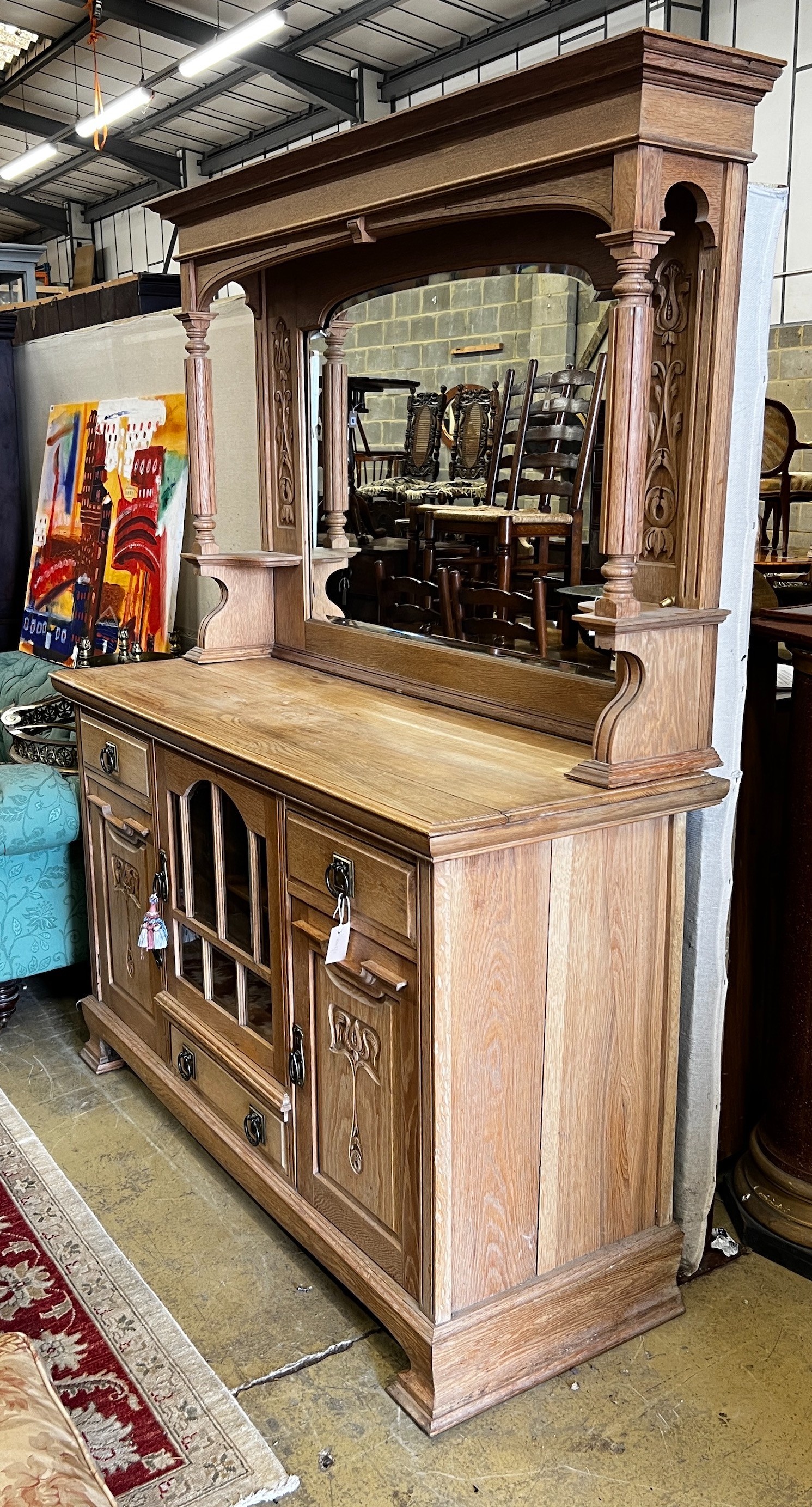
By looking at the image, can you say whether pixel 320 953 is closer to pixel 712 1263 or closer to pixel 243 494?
pixel 712 1263

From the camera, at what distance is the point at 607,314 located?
1.94 metres

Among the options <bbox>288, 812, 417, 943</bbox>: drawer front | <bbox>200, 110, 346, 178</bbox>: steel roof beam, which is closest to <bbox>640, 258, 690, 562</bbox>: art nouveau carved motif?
<bbox>288, 812, 417, 943</bbox>: drawer front

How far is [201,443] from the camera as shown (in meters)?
3.02

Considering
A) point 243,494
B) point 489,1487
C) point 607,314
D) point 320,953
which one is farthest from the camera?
point 243,494

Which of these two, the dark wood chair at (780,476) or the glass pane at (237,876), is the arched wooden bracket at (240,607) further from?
the dark wood chair at (780,476)

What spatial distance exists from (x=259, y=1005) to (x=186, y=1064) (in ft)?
1.29

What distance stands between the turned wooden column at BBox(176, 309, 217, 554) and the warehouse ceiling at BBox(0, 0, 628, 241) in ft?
19.6

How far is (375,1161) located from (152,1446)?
1.81ft

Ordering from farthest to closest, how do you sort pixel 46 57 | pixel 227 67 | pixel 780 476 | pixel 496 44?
pixel 46 57
pixel 227 67
pixel 496 44
pixel 780 476

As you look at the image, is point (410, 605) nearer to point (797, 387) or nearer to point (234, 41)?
point (797, 387)

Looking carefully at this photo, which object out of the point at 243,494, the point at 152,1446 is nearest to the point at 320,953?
the point at 152,1446

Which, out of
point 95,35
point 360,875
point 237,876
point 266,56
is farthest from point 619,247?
point 95,35

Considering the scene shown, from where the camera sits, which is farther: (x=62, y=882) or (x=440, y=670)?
(x=62, y=882)

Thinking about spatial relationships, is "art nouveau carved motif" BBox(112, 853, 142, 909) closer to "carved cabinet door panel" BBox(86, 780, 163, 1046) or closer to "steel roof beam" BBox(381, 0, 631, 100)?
"carved cabinet door panel" BBox(86, 780, 163, 1046)
